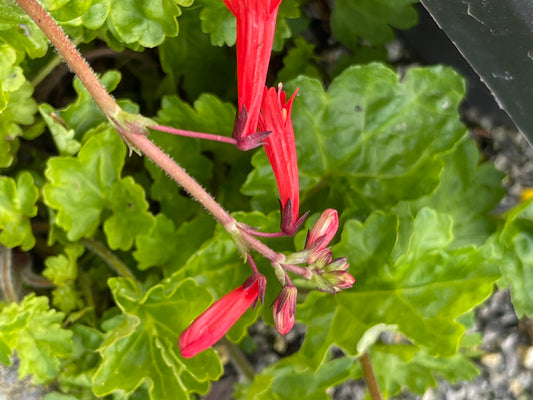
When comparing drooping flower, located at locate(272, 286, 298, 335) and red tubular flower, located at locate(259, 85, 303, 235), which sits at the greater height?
red tubular flower, located at locate(259, 85, 303, 235)

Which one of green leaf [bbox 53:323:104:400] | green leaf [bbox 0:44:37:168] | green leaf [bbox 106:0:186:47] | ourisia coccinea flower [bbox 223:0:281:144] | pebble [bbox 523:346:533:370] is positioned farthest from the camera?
pebble [bbox 523:346:533:370]

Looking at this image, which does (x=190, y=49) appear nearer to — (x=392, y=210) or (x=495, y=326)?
(x=392, y=210)

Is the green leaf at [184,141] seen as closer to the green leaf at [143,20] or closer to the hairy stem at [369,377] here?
the green leaf at [143,20]

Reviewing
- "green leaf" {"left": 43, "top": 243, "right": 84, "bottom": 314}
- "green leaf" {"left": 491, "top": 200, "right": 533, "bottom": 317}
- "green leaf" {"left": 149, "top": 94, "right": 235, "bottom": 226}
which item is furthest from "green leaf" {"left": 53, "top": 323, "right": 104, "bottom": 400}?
"green leaf" {"left": 491, "top": 200, "right": 533, "bottom": 317}

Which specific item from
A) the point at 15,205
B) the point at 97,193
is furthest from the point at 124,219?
the point at 15,205

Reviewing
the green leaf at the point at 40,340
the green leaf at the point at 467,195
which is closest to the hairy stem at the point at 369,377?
the green leaf at the point at 467,195

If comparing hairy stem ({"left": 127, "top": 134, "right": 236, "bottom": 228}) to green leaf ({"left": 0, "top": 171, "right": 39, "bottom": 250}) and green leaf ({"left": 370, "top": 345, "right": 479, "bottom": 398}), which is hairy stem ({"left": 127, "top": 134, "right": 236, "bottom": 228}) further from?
green leaf ({"left": 370, "top": 345, "right": 479, "bottom": 398})

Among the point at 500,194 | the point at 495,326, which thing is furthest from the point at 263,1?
the point at 495,326
